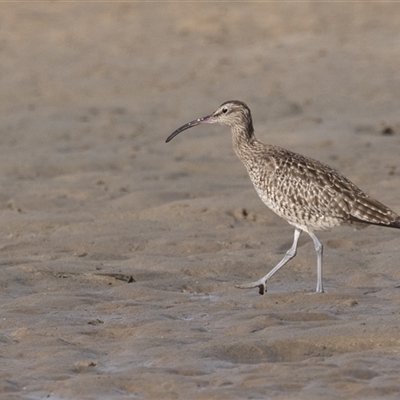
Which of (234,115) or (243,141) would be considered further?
(234,115)

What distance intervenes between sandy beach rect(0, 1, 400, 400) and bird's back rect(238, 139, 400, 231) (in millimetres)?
440

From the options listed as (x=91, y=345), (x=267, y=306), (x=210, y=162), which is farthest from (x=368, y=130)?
(x=91, y=345)

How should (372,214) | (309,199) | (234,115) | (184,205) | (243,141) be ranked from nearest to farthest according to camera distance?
1. (372,214)
2. (309,199)
3. (243,141)
4. (234,115)
5. (184,205)

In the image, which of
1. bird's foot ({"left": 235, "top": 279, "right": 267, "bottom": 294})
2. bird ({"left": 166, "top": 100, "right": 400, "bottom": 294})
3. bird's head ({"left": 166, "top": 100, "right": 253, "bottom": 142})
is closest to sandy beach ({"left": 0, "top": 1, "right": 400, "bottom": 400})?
bird's foot ({"left": 235, "top": 279, "right": 267, "bottom": 294})

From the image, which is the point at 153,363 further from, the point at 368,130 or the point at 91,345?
the point at 368,130

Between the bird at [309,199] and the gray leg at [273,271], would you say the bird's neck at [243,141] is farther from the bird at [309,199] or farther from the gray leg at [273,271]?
the gray leg at [273,271]

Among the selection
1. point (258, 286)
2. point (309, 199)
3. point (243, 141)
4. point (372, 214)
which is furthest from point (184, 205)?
point (372, 214)

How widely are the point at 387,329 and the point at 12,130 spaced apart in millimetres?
9602

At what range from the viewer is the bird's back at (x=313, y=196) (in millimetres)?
9391

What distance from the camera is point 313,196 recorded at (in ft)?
31.4

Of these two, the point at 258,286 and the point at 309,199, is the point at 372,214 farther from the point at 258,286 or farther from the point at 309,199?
the point at 258,286

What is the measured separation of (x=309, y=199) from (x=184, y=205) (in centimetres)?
239

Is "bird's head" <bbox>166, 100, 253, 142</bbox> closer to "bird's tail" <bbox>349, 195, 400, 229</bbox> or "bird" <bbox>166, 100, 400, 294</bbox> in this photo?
"bird" <bbox>166, 100, 400, 294</bbox>

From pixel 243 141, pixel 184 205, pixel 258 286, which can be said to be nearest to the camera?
pixel 258 286
